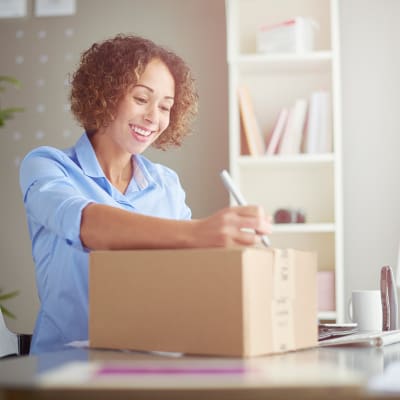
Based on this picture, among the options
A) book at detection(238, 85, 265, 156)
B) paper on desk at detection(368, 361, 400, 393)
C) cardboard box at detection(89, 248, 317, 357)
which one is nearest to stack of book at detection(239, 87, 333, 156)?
book at detection(238, 85, 265, 156)

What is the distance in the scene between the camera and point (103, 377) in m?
0.76

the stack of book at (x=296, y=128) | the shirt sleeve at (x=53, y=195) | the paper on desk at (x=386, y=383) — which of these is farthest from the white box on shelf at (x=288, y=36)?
the paper on desk at (x=386, y=383)

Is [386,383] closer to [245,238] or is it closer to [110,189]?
[245,238]

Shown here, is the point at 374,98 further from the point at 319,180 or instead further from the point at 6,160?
the point at 6,160

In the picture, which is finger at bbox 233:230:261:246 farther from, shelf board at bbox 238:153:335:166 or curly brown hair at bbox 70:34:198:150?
shelf board at bbox 238:153:335:166

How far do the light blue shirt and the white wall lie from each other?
1.65m

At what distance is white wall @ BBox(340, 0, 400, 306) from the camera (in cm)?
332

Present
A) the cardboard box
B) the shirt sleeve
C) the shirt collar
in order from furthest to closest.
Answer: the shirt collar < the shirt sleeve < the cardboard box

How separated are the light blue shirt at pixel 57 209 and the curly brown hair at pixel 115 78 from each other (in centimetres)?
17

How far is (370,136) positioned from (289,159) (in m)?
0.47

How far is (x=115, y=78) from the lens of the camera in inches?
76.1

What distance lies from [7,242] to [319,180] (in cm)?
151

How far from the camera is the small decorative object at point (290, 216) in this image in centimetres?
316

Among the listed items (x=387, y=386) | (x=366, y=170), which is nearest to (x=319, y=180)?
(x=366, y=170)
